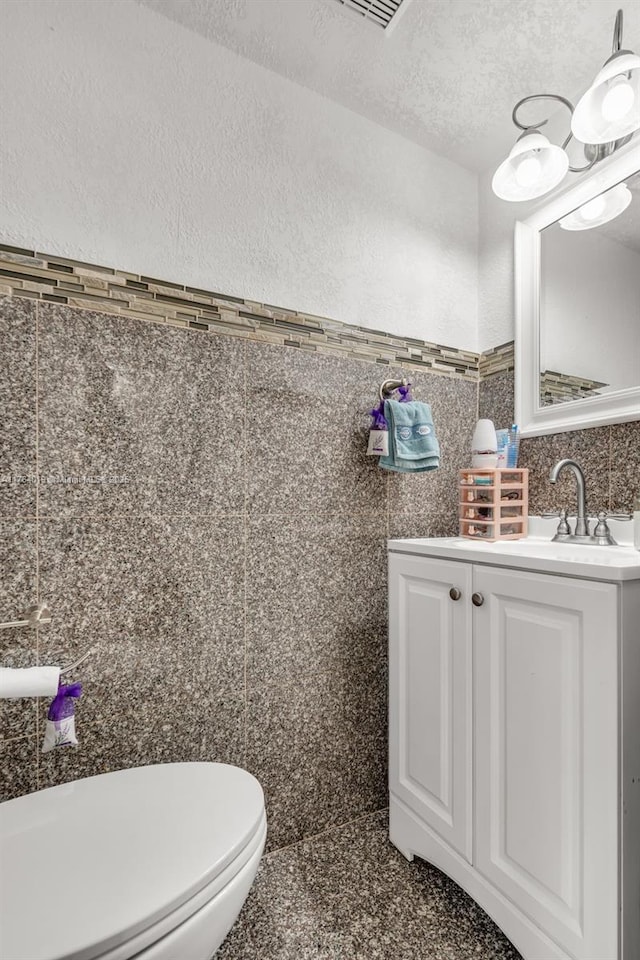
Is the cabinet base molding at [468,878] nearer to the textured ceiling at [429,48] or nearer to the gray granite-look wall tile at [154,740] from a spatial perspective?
the gray granite-look wall tile at [154,740]

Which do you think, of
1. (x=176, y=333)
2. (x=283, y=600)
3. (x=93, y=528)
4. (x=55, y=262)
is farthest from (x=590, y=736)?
(x=55, y=262)

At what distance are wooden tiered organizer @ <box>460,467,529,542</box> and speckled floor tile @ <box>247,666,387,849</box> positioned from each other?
1.91 ft

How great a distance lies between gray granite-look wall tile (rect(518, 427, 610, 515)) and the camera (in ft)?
4.41

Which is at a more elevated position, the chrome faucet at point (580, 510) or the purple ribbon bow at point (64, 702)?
the chrome faucet at point (580, 510)

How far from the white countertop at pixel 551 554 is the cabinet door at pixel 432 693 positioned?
3 cm

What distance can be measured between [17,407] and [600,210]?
67.9 inches

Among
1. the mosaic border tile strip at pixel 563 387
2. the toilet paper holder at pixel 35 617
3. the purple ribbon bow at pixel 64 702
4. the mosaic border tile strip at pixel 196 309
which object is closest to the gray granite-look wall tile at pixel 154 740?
the purple ribbon bow at pixel 64 702

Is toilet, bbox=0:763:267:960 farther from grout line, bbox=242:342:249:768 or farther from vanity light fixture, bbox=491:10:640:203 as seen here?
vanity light fixture, bbox=491:10:640:203

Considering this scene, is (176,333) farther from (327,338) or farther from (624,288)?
(624,288)

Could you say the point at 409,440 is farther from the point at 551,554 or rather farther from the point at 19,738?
the point at 19,738

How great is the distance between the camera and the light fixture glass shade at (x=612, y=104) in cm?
110

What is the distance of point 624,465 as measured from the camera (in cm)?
129

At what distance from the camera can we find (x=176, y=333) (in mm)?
1224

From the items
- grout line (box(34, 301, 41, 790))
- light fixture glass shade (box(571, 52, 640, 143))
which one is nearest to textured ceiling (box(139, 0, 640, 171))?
light fixture glass shade (box(571, 52, 640, 143))
